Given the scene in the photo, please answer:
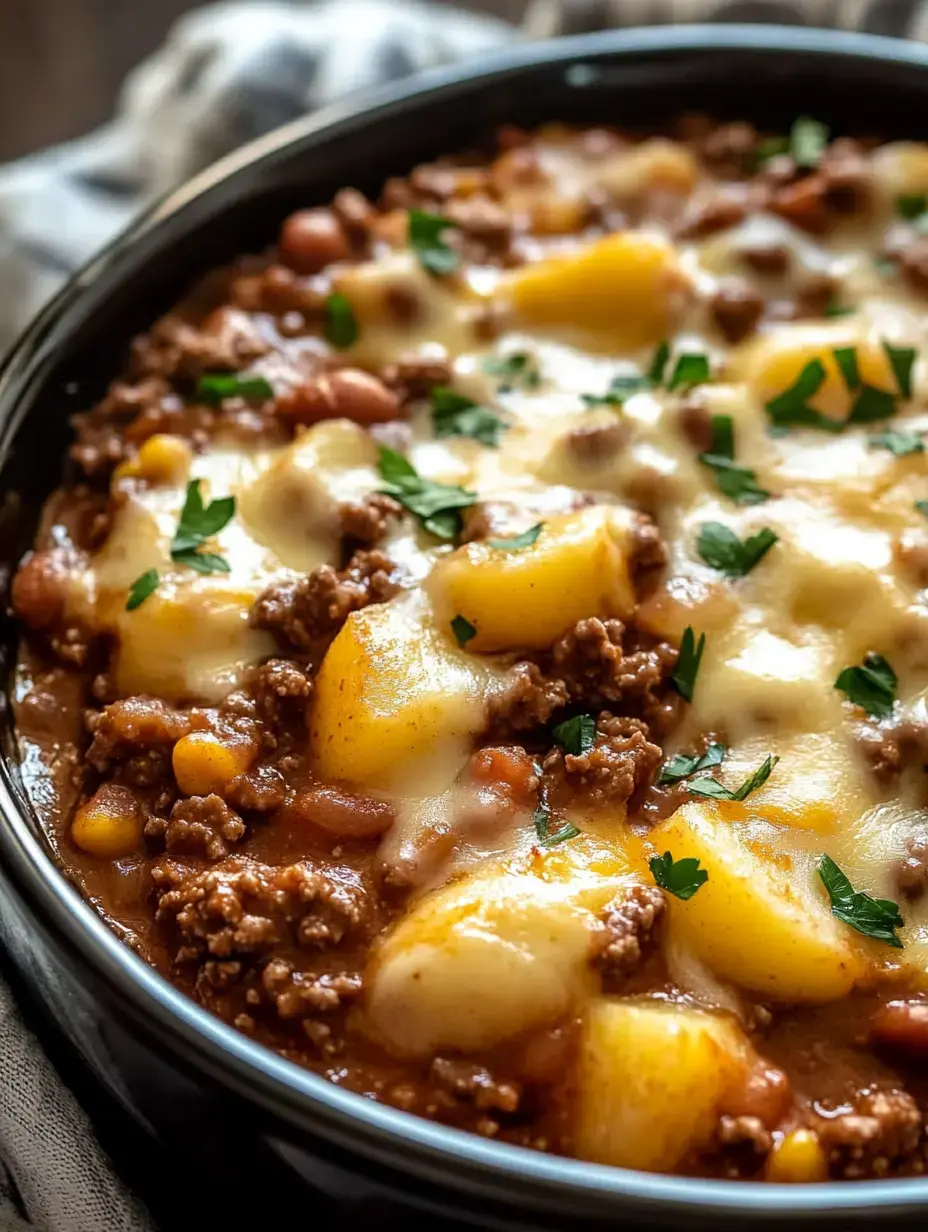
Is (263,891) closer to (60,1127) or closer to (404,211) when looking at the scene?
(60,1127)

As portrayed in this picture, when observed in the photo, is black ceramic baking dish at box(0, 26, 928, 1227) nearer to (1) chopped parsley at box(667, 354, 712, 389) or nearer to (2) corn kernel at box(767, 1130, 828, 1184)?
(2) corn kernel at box(767, 1130, 828, 1184)

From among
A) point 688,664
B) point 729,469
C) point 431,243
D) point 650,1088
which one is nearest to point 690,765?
point 688,664

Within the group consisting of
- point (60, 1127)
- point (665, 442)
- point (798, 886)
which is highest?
point (665, 442)

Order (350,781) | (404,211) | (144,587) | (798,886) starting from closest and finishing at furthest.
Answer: (798,886) < (350,781) < (144,587) < (404,211)

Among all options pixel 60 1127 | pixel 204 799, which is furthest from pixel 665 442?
pixel 60 1127

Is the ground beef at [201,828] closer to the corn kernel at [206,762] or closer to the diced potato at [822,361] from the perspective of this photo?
the corn kernel at [206,762]

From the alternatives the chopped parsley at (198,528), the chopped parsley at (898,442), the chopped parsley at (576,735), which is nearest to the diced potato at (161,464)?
the chopped parsley at (198,528)
